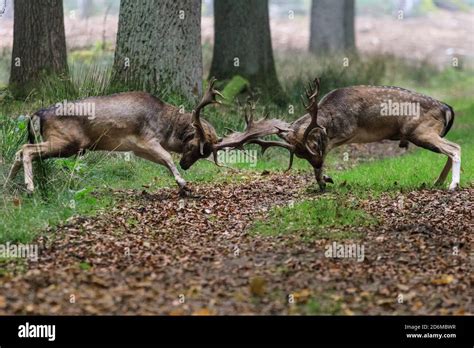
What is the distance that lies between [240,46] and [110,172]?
6936 millimetres

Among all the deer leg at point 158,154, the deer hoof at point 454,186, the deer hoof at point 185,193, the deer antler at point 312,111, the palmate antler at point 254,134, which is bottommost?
the deer hoof at point 185,193

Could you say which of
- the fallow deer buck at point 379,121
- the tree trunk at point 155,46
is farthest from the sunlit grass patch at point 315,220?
the tree trunk at point 155,46

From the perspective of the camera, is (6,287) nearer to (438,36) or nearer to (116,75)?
(116,75)

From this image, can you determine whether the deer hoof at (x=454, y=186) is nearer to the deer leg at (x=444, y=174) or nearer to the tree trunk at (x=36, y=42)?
the deer leg at (x=444, y=174)

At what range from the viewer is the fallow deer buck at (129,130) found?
461 inches

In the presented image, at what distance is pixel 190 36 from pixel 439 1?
43.0 metres

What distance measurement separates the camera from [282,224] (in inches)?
405

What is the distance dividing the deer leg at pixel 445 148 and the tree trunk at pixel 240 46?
671cm

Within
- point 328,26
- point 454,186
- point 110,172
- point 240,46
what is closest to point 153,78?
point 110,172

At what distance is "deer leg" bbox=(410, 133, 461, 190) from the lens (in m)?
12.4

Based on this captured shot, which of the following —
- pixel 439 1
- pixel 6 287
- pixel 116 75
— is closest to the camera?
pixel 6 287

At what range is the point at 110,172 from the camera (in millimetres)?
13078

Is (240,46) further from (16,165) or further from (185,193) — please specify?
(16,165)

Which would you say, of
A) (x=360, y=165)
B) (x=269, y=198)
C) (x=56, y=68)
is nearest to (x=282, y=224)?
(x=269, y=198)
